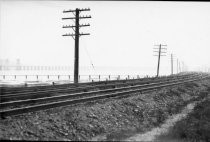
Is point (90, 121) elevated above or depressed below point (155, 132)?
above

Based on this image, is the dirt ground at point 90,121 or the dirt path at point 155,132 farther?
the dirt path at point 155,132

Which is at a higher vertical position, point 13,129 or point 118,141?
point 13,129

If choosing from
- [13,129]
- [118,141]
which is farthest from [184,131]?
[13,129]

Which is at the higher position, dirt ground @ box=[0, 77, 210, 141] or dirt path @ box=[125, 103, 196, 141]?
dirt ground @ box=[0, 77, 210, 141]

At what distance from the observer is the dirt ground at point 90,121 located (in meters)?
9.03

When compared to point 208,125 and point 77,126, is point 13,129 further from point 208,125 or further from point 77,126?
point 208,125

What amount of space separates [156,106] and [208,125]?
5.23m

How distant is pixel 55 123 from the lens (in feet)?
33.1

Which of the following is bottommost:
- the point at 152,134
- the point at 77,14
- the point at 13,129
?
the point at 152,134

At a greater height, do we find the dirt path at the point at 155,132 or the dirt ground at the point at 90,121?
the dirt ground at the point at 90,121

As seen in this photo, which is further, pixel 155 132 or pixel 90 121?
pixel 155 132

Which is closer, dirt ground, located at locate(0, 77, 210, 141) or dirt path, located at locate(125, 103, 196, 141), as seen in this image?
dirt ground, located at locate(0, 77, 210, 141)

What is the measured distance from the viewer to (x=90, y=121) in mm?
11320

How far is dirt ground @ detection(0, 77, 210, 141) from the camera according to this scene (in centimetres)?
903
